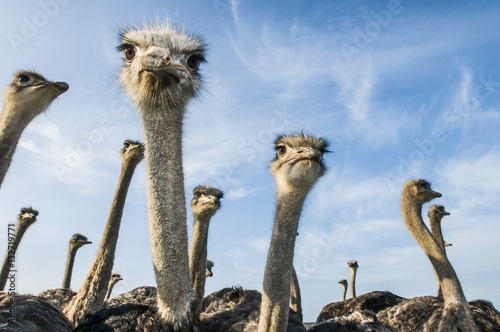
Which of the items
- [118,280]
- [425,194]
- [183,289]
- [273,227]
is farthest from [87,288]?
[118,280]

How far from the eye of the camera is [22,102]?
5.50 meters

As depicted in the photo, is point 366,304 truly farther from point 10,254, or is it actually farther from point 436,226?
point 10,254

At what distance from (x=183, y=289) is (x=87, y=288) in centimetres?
303

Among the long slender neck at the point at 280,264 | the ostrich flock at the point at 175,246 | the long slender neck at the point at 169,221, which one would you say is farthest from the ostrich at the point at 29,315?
the long slender neck at the point at 280,264

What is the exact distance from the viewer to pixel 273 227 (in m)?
4.64

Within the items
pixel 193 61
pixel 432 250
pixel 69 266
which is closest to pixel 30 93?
pixel 193 61

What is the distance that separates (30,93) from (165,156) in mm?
2892

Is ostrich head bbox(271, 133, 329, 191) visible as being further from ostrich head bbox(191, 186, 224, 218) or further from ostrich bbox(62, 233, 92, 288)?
ostrich bbox(62, 233, 92, 288)

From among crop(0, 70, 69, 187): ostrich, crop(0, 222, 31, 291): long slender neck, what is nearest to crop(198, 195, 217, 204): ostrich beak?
crop(0, 70, 69, 187): ostrich

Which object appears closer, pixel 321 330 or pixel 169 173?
pixel 169 173

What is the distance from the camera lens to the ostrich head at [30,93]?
5.51 meters

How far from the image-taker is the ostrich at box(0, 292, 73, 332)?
3395 mm

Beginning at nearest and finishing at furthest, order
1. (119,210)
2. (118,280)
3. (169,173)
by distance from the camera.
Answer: (169,173) < (119,210) < (118,280)

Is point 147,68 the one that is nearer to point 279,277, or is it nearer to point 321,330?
point 279,277
